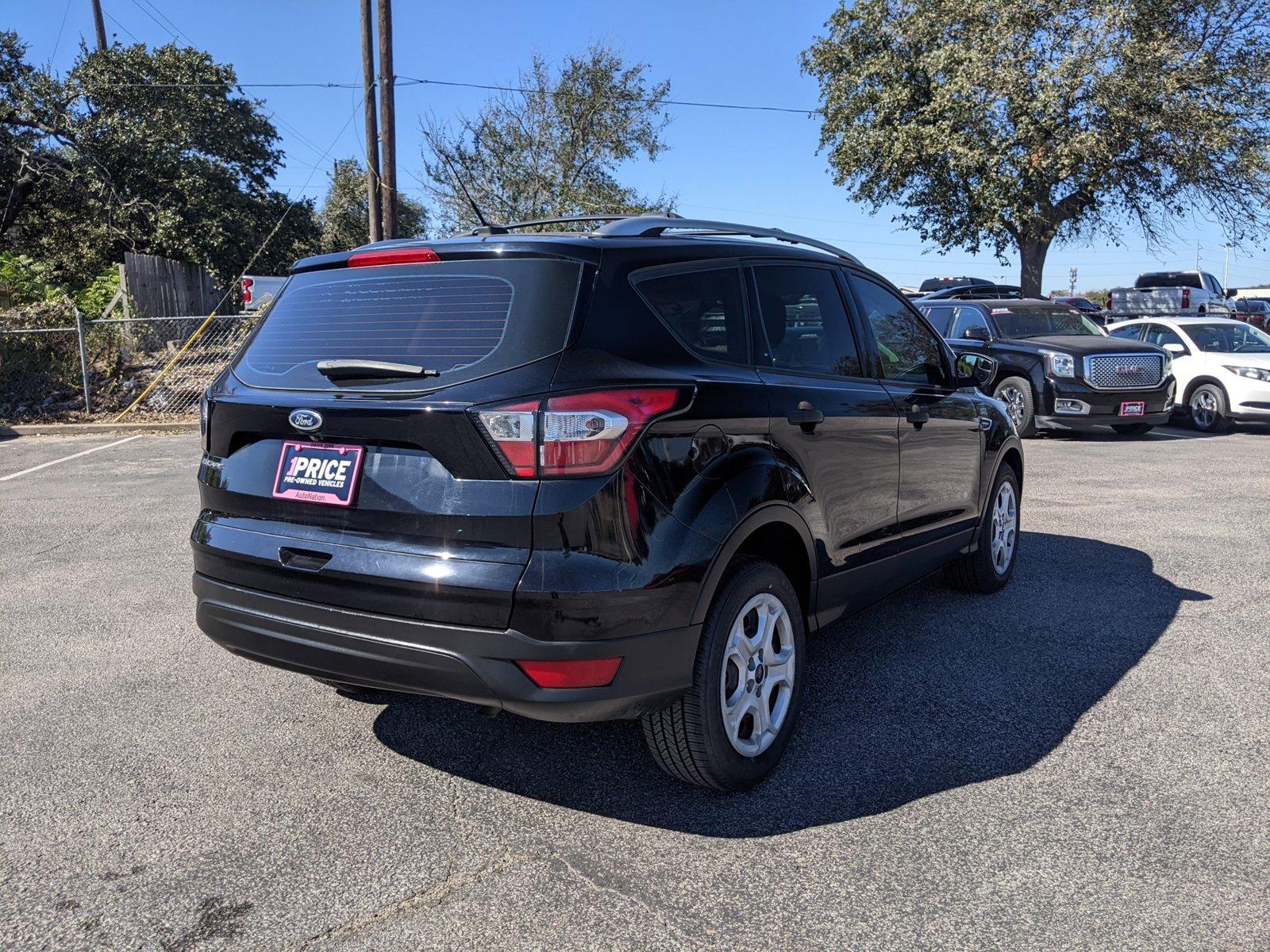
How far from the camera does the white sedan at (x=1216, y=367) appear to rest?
542 inches

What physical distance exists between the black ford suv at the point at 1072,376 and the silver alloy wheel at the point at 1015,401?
10 mm

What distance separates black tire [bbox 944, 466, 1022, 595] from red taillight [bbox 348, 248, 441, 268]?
3402 mm

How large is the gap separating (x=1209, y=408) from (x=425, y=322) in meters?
14.1

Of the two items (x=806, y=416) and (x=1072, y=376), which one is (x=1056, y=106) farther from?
(x=806, y=416)

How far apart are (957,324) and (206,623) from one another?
526 inches

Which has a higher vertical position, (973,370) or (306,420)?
(973,370)

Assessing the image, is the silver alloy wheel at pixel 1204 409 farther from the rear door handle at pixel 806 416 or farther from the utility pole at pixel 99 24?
the utility pole at pixel 99 24

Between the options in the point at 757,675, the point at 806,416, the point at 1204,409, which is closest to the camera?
the point at 757,675

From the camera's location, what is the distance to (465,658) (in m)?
2.86

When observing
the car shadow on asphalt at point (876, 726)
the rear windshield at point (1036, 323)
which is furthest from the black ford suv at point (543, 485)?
the rear windshield at point (1036, 323)

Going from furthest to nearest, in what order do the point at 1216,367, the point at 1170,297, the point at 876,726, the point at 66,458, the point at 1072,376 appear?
the point at 1170,297 < the point at 1216,367 < the point at 1072,376 < the point at 66,458 < the point at 876,726

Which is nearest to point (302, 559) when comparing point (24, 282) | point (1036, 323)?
point (1036, 323)

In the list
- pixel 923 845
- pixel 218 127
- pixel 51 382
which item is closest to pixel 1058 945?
pixel 923 845

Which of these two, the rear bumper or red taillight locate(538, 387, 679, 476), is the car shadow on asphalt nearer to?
the rear bumper
